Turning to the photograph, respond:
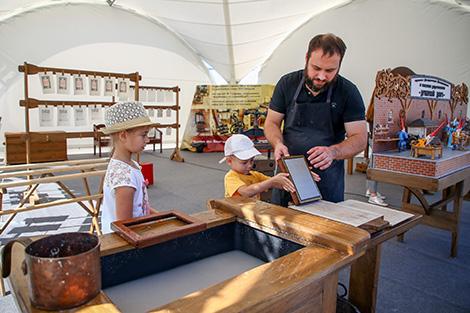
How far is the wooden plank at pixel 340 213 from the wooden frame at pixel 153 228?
14.3 inches

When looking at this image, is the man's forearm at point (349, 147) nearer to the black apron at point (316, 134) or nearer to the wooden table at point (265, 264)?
the black apron at point (316, 134)

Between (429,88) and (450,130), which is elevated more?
(429,88)

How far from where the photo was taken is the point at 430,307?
188 centimetres

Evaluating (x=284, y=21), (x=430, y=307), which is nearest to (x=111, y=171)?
(x=430, y=307)

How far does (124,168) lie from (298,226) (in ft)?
2.37

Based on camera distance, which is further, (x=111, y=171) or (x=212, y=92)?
(x=212, y=92)

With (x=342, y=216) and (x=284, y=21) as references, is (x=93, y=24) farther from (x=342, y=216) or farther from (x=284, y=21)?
(x=342, y=216)

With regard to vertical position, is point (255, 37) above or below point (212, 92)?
above

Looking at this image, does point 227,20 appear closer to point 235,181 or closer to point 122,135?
point 235,181

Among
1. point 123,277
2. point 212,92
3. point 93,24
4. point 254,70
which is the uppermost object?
point 93,24

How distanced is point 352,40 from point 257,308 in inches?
325

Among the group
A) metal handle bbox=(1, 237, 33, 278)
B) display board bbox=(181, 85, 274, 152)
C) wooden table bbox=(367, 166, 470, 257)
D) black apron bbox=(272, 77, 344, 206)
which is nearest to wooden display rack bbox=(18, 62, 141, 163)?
black apron bbox=(272, 77, 344, 206)

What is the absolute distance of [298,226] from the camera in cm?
90

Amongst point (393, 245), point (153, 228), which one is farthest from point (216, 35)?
point (153, 228)
